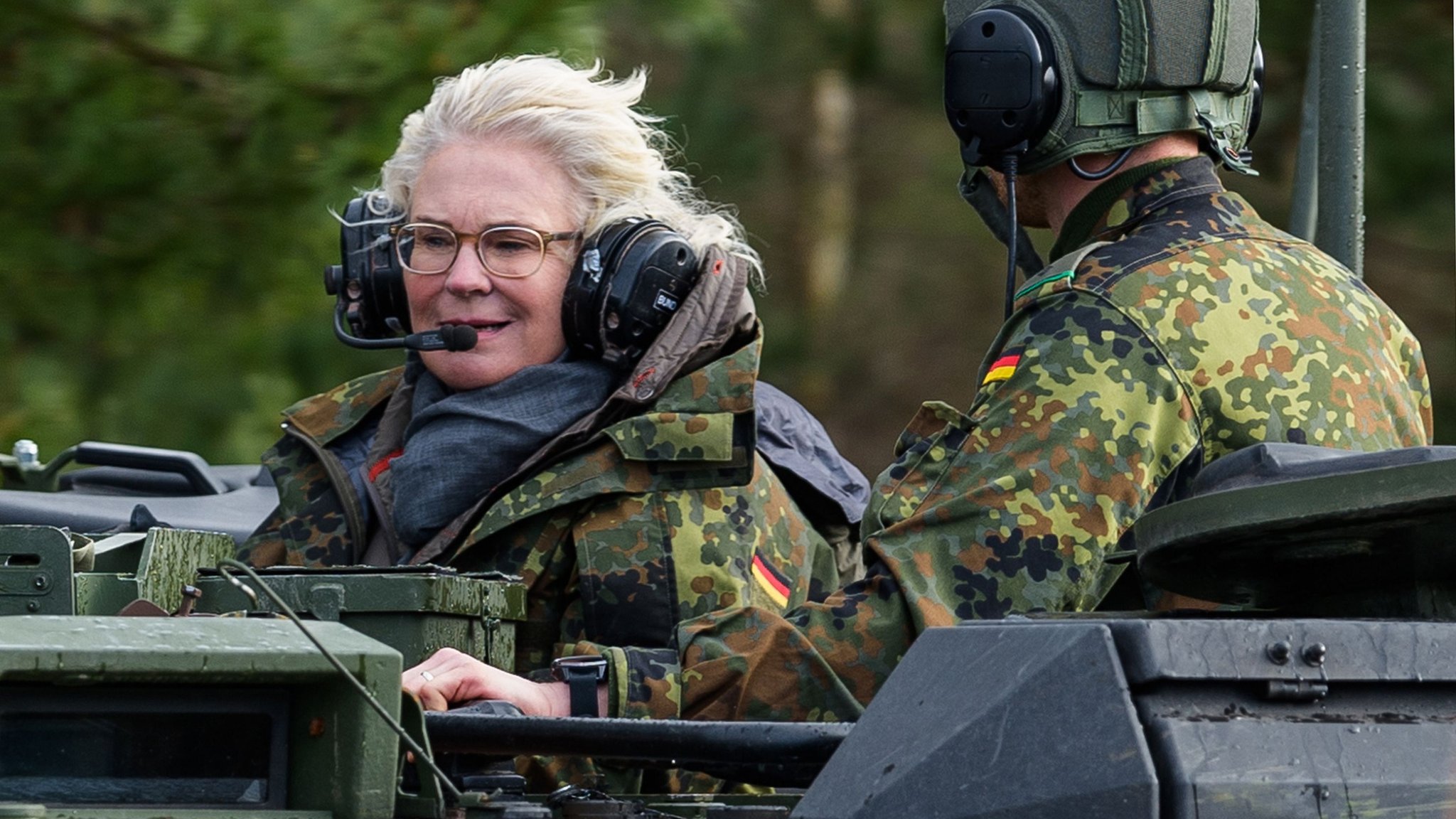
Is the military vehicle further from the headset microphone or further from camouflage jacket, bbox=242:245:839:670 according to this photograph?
the headset microphone

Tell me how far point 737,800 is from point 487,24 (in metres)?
3.37

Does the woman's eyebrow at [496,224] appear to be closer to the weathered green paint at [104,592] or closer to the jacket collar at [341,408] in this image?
the jacket collar at [341,408]

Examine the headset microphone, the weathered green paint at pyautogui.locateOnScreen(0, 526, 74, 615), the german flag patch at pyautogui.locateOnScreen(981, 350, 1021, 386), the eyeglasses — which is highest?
the eyeglasses

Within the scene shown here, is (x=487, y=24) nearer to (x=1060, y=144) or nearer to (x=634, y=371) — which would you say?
(x=634, y=371)

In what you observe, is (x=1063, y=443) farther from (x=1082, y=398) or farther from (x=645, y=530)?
(x=645, y=530)

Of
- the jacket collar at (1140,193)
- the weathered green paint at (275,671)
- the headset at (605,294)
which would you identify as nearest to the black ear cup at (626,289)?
the headset at (605,294)

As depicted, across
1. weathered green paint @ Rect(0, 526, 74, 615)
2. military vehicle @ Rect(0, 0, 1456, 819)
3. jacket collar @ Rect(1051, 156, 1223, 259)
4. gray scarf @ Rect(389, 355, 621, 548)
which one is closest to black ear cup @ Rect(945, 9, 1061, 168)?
jacket collar @ Rect(1051, 156, 1223, 259)

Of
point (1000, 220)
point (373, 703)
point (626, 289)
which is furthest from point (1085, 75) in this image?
point (373, 703)

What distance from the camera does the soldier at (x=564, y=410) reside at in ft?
12.7

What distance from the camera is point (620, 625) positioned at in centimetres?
382

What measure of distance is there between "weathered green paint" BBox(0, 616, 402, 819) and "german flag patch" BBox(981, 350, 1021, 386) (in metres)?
1.24

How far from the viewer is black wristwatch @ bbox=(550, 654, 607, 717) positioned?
326 cm

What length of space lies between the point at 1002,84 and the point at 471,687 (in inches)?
47.4

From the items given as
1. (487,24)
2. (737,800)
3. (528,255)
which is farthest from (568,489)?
(487,24)
